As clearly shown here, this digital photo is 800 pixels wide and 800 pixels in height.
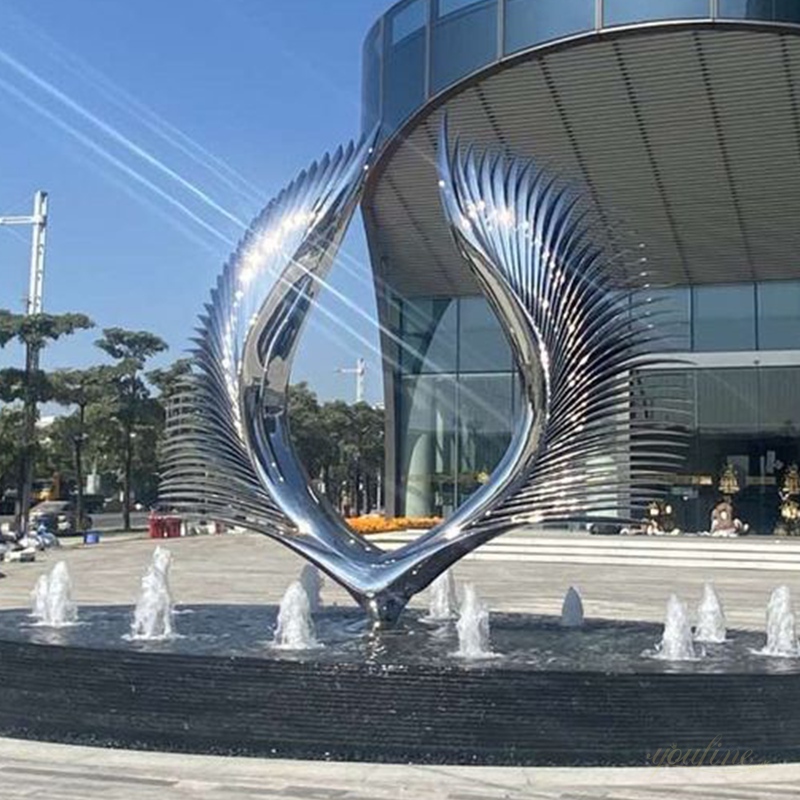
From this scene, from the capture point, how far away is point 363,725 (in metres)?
7.20

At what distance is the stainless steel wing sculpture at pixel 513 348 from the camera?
9.57 m

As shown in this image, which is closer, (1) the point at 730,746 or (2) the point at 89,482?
(1) the point at 730,746

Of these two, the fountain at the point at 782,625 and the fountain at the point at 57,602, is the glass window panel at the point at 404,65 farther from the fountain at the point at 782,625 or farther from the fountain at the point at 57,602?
the fountain at the point at 782,625

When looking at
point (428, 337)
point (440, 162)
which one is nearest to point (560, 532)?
point (428, 337)

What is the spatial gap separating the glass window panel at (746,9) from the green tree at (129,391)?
77.3 ft

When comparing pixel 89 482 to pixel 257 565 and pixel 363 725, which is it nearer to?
pixel 257 565

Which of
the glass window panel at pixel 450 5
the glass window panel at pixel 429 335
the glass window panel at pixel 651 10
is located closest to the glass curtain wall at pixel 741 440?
the glass window panel at pixel 429 335

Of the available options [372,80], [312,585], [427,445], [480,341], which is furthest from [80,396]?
[312,585]

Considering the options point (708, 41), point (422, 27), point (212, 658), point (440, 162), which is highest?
point (422, 27)

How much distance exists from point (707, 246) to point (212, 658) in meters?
26.3

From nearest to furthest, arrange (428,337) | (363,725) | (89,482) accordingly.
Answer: (363,725)
(428,337)
(89,482)

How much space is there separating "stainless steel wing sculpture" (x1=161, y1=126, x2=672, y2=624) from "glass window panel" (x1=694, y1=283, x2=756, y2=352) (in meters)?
22.9

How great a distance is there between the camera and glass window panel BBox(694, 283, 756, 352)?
32562 millimetres

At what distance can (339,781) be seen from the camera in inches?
263
